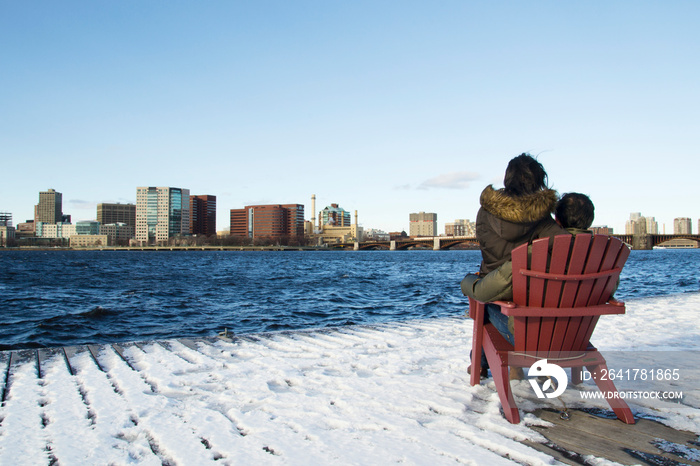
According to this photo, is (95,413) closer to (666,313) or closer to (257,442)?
(257,442)

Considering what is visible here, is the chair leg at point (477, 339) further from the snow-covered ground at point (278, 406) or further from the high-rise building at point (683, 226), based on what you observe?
the high-rise building at point (683, 226)

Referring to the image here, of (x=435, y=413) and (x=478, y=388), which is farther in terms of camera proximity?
(x=478, y=388)

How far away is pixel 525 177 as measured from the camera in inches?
114

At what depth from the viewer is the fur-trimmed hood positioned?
9.30 feet

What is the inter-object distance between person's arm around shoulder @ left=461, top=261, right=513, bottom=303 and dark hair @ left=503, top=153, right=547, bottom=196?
52 centimetres

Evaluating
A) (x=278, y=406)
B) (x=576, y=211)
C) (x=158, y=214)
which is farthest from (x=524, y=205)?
(x=158, y=214)

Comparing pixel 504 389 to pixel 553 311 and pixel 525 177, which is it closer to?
pixel 553 311

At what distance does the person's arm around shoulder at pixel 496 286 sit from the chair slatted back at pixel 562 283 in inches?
2.5

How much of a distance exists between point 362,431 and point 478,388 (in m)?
1.22

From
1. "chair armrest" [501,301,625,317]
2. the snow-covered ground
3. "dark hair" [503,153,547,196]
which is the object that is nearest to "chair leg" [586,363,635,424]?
the snow-covered ground

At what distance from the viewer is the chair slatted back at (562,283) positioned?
256 centimetres

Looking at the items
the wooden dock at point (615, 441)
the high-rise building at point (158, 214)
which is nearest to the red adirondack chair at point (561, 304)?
the wooden dock at point (615, 441)

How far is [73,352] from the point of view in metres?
4.72

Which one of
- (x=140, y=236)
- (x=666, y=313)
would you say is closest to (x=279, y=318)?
(x=666, y=313)
